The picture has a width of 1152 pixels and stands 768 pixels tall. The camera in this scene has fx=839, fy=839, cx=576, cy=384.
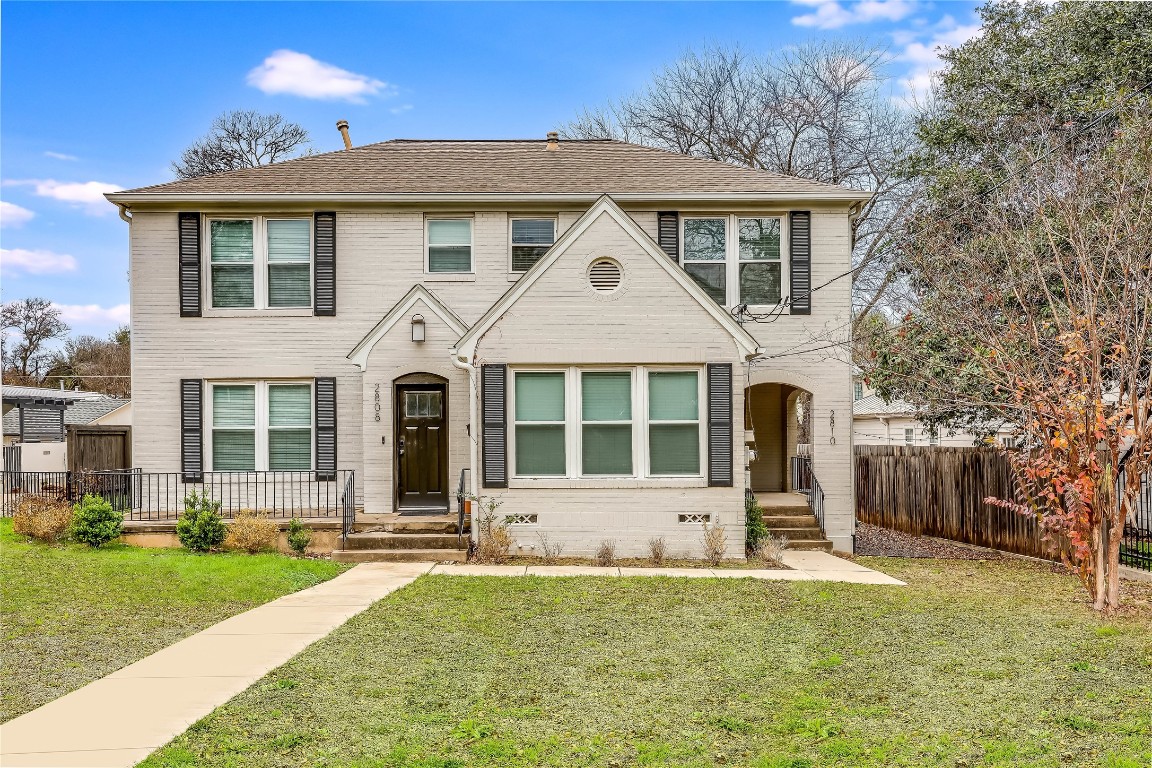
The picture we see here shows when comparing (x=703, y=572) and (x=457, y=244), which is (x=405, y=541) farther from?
(x=457, y=244)

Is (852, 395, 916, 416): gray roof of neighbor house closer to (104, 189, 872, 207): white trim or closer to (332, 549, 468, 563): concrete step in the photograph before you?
(104, 189, 872, 207): white trim

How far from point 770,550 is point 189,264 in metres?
10.6

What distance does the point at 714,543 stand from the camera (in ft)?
38.7

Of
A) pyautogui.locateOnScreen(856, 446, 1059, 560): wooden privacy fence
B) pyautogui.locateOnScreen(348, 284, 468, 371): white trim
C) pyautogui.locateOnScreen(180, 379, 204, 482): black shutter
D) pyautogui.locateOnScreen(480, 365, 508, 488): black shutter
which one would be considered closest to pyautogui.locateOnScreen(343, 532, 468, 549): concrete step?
pyautogui.locateOnScreen(480, 365, 508, 488): black shutter

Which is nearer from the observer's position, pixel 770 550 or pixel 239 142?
pixel 770 550

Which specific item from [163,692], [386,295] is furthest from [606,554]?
[163,692]

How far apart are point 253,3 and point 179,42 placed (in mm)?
1664

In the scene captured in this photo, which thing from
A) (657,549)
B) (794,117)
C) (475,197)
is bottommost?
(657,549)

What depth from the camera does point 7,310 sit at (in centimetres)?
5031

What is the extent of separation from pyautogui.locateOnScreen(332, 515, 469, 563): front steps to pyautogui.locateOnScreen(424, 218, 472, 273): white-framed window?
15.1ft

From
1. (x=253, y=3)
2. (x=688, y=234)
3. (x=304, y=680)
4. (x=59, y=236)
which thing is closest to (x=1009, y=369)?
(x=688, y=234)

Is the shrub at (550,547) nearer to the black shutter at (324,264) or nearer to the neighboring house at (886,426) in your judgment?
the black shutter at (324,264)

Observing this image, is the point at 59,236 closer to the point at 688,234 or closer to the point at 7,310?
the point at 688,234

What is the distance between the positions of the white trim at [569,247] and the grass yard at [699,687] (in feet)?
13.4
